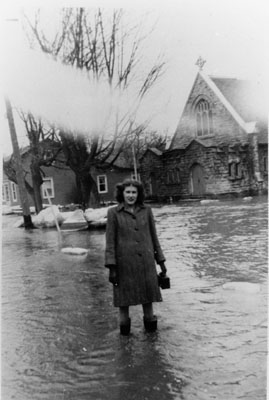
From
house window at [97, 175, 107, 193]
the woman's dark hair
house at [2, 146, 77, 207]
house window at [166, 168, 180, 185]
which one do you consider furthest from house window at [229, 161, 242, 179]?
the woman's dark hair

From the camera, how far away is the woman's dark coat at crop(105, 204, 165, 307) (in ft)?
11.9

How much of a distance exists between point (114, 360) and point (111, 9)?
3048 mm

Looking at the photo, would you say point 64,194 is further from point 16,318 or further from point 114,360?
point 114,360

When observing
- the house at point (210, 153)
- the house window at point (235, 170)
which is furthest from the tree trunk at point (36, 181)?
the house window at point (235, 170)

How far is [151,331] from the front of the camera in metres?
3.74

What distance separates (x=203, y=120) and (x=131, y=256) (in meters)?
7.81

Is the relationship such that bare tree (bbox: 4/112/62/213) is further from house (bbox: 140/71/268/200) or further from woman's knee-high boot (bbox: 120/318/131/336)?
woman's knee-high boot (bbox: 120/318/131/336)

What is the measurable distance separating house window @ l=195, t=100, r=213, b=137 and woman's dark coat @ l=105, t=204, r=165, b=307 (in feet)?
19.7

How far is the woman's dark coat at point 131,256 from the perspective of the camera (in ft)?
11.9

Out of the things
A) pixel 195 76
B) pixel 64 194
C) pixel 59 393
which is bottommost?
pixel 59 393

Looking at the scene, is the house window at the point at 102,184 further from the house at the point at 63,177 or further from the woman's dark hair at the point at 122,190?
the woman's dark hair at the point at 122,190

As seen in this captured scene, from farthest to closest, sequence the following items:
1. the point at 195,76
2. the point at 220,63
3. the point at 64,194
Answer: the point at 64,194 < the point at 195,76 < the point at 220,63

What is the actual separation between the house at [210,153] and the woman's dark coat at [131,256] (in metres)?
2.69

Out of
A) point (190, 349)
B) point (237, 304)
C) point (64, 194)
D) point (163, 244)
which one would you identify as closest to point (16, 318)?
point (190, 349)
